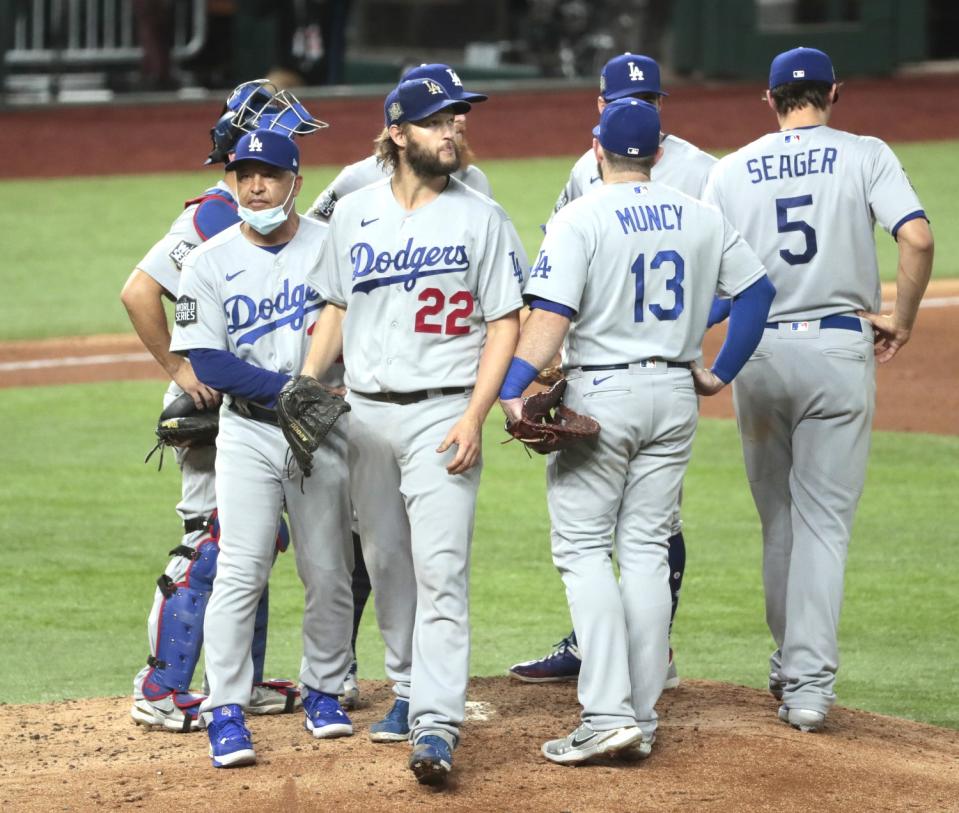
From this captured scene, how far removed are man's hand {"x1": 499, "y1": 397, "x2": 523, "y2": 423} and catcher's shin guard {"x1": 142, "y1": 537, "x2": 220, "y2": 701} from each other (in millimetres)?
1181

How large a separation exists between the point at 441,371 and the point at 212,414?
933 millimetres

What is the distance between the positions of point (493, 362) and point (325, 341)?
566 mm

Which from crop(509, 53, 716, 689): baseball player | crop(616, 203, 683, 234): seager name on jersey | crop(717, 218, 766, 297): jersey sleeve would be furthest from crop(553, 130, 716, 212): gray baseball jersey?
crop(616, 203, 683, 234): seager name on jersey

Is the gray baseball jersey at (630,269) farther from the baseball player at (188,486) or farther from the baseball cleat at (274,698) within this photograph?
the baseball cleat at (274,698)

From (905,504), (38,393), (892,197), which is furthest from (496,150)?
(892,197)

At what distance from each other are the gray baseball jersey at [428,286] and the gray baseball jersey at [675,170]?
43.6 inches

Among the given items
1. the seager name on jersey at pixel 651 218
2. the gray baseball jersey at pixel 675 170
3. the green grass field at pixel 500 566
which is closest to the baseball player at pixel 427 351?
the seager name on jersey at pixel 651 218

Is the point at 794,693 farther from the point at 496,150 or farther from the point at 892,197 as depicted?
the point at 496,150

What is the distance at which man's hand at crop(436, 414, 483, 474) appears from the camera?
15.0 feet

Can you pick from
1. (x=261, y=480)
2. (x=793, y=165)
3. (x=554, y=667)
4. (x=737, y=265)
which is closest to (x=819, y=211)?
(x=793, y=165)

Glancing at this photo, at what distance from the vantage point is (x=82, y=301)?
15.4 meters

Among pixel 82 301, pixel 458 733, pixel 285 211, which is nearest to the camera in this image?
pixel 458 733

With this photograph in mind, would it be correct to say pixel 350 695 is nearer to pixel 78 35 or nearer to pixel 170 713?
pixel 170 713

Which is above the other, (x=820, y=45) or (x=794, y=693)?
(x=820, y=45)
